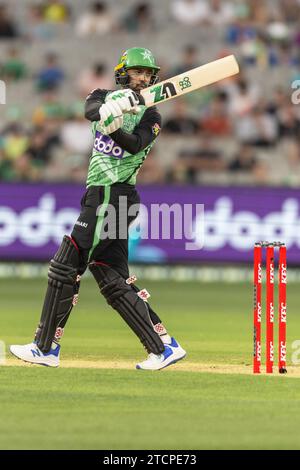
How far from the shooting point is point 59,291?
24.8 feet

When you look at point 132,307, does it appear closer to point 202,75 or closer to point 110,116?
point 110,116

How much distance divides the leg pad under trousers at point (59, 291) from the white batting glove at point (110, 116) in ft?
2.47

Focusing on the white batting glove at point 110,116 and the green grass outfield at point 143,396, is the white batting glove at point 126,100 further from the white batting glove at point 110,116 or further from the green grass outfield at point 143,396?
the green grass outfield at point 143,396

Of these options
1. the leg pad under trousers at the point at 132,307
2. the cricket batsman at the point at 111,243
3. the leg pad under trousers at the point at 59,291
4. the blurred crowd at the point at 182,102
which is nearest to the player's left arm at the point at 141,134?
the cricket batsman at the point at 111,243

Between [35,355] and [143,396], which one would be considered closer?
[143,396]

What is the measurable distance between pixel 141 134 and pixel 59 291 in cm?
103

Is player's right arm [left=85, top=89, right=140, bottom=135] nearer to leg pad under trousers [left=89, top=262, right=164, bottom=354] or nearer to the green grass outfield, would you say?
leg pad under trousers [left=89, top=262, right=164, bottom=354]

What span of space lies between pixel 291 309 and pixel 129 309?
4833mm

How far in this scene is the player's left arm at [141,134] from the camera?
24.2 ft

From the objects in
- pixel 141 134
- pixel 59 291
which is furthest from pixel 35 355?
pixel 141 134

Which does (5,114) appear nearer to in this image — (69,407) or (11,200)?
(11,200)

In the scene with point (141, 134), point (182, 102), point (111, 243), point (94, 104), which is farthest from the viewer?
point (182, 102)

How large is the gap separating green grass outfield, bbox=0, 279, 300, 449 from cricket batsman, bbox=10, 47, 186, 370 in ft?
0.57

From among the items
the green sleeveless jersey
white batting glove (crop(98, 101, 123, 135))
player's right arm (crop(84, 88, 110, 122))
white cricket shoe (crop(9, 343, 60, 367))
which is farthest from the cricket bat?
white cricket shoe (crop(9, 343, 60, 367))
